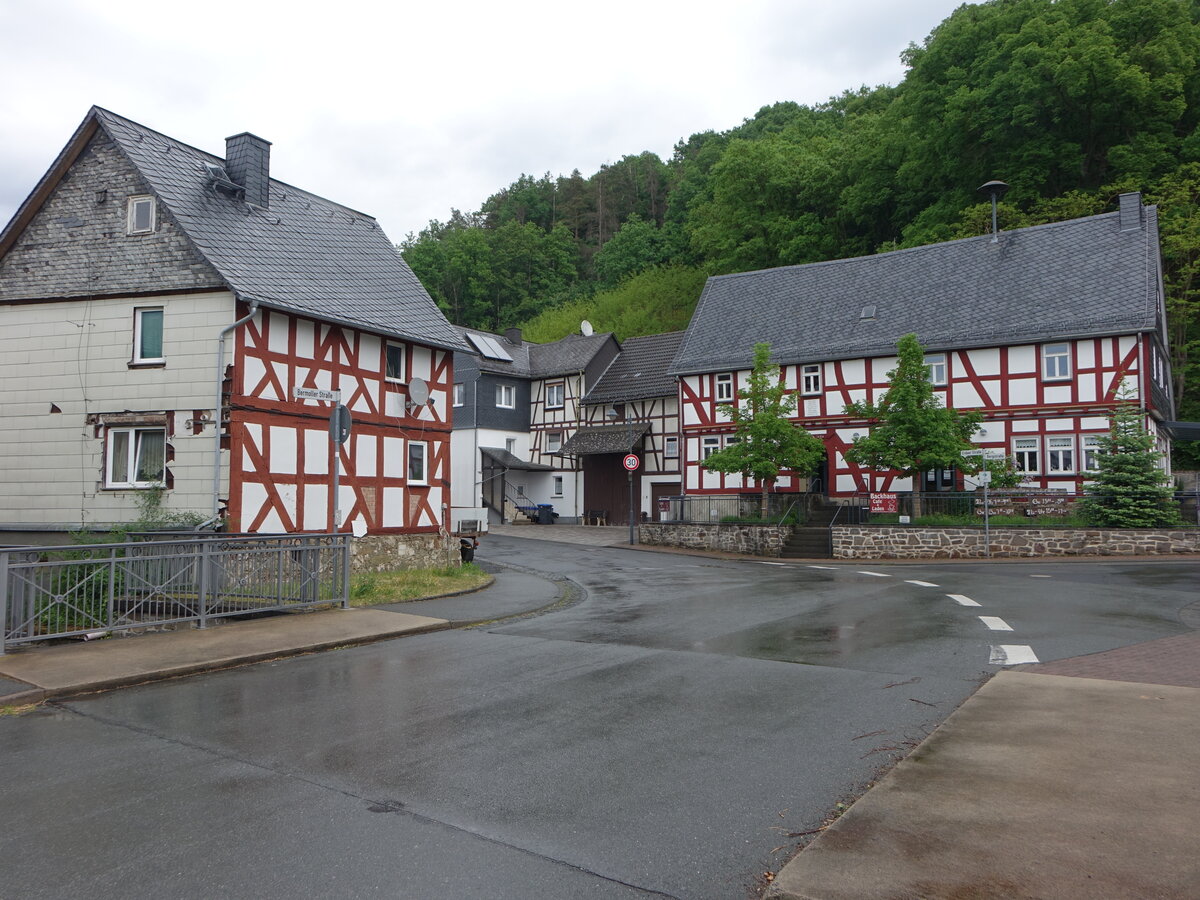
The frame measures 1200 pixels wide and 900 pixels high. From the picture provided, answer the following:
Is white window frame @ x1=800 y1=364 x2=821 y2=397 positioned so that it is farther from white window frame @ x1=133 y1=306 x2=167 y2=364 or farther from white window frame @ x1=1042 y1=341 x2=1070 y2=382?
white window frame @ x1=133 y1=306 x2=167 y2=364

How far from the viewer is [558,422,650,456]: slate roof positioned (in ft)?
131

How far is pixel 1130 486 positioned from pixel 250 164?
24.3 meters

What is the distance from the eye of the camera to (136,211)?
18.3 metres

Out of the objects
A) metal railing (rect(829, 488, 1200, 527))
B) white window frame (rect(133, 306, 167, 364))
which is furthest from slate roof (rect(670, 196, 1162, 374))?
white window frame (rect(133, 306, 167, 364))

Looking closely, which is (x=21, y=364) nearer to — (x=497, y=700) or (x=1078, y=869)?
(x=497, y=700)

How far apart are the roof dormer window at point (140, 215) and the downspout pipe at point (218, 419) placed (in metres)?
3.16

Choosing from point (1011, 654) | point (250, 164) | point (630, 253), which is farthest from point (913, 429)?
point (630, 253)

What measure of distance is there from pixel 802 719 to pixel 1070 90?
130 ft

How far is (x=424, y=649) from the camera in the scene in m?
9.76

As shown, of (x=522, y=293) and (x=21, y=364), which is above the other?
(x=522, y=293)

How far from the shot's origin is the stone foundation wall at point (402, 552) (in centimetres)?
1970

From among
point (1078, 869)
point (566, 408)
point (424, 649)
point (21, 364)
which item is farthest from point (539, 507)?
point (1078, 869)

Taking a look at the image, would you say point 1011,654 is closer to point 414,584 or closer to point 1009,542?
point 414,584

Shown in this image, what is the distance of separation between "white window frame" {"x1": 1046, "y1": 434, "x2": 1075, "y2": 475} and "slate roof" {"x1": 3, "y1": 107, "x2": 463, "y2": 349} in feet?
63.6
